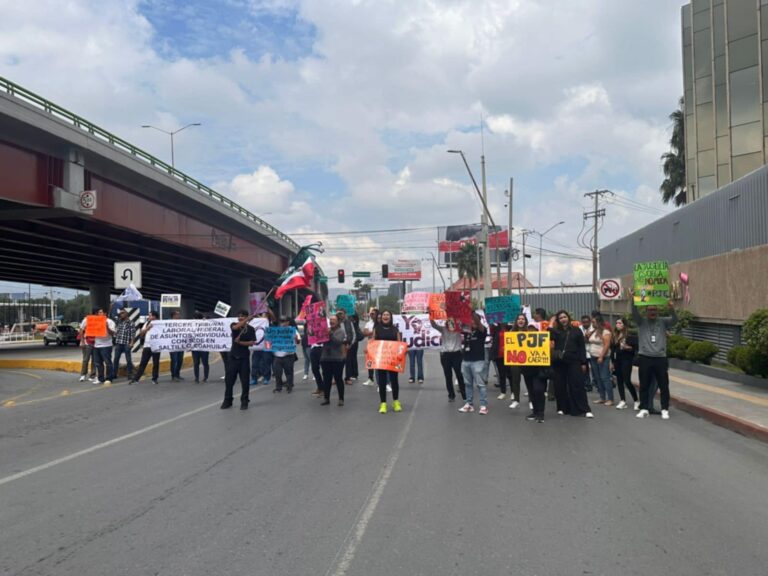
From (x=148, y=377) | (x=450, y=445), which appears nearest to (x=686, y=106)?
(x=148, y=377)

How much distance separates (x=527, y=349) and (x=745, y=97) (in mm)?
31617

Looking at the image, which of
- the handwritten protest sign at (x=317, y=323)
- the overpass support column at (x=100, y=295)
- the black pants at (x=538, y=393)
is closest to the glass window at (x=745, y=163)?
the handwritten protest sign at (x=317, y=323)

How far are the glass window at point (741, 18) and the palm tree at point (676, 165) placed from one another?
48.5 feet

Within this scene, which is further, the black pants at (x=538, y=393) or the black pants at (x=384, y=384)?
the black pants at (x=384, y=384)

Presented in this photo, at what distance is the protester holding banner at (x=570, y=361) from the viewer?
10719mm

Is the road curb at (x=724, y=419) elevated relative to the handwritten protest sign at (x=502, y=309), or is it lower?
lower

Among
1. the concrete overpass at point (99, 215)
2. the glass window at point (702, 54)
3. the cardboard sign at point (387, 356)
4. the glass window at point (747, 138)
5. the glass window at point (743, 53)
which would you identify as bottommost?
the cardboard sign at point (387, 356)

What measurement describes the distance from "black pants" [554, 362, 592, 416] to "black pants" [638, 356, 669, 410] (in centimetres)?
89

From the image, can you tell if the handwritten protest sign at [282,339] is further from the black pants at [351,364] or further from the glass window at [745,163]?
the glass window at [745,163]

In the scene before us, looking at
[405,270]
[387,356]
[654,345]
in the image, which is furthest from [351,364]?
[405,270]

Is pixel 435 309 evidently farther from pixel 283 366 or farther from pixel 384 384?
pixel 384 384

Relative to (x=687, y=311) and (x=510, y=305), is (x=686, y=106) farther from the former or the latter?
(x=510, y=305)

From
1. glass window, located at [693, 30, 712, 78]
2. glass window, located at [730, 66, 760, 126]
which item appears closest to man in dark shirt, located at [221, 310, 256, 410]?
glass window, located at [730, 66, 760, 126]

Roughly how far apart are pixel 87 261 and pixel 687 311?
33950 millimetres
